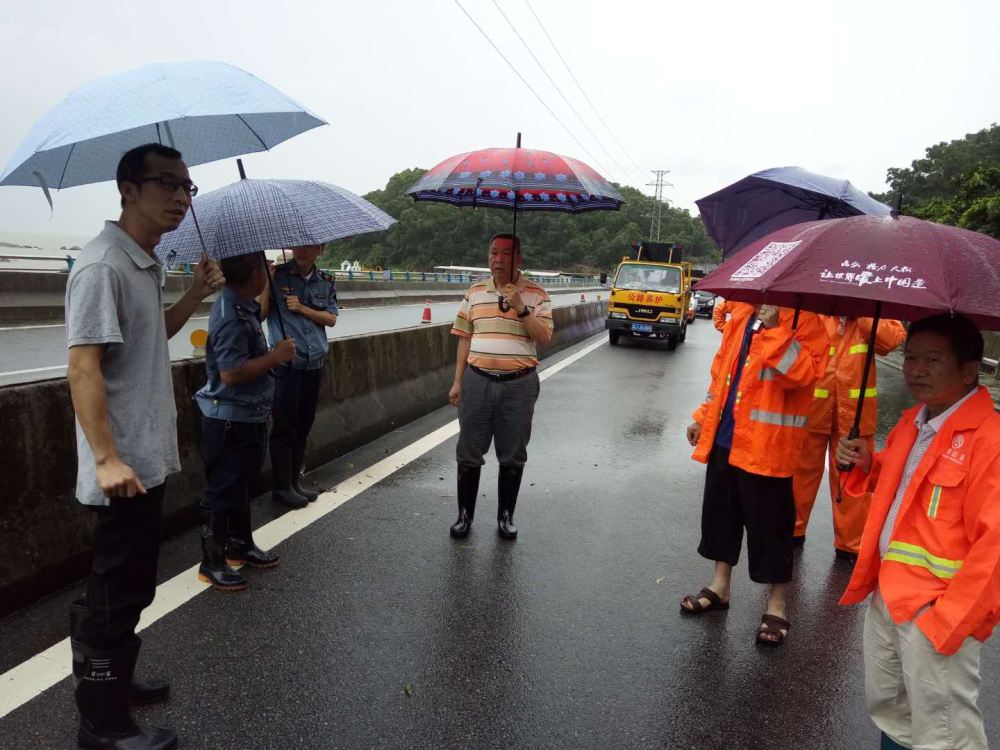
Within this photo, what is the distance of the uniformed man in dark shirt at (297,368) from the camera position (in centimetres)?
476

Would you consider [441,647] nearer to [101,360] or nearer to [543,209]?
[101,360]

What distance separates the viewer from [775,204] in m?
3.92

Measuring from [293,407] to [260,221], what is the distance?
1.52m

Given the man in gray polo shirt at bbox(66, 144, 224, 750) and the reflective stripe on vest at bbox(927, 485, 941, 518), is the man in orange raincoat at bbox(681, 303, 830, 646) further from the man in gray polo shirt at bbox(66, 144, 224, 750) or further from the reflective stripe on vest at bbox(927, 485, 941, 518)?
the man in gray polo shirt at bbox(66, 144, 224, 750)

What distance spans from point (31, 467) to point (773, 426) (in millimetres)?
3409

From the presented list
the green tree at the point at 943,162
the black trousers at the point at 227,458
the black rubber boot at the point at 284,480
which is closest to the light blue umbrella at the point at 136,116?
the black trousers at the point at 227,458

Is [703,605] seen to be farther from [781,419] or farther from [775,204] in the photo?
[775,204]

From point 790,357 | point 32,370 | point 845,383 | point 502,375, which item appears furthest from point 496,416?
point 32,370

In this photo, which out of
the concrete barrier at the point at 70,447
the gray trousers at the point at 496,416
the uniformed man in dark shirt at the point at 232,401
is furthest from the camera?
the gray trousers at the point at 496,416

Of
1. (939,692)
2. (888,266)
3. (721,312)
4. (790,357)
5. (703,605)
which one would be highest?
→ (888,266)

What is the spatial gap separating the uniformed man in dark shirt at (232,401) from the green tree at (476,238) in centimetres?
6136

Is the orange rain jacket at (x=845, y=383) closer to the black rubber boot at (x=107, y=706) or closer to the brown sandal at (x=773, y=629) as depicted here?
the brown sandal at (x=773, y=629)

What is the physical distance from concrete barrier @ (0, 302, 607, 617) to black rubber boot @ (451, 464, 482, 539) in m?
1.48

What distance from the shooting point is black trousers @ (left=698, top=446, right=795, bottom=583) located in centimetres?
344
